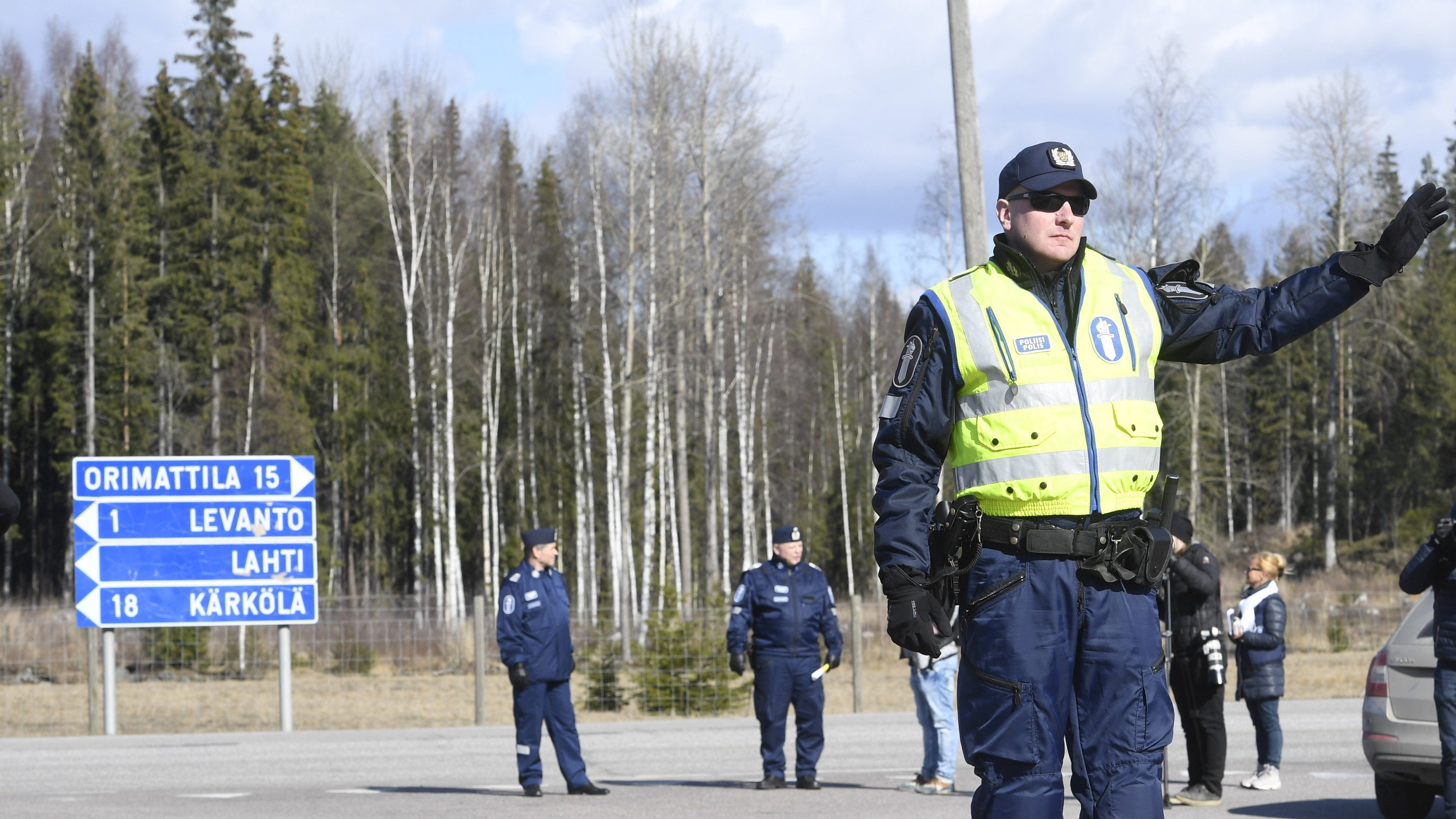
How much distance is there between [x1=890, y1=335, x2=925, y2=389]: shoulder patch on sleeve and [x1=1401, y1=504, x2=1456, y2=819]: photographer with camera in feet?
13.8

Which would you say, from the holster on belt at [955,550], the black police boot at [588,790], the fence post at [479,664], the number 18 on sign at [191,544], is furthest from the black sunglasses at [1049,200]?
the fence post at [479,664]

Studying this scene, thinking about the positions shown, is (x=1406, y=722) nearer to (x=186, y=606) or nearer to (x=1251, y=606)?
(x=1251, y=606)

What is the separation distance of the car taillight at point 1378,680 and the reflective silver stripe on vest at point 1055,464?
4979mm

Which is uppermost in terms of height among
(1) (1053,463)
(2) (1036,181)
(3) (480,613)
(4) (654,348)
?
(4) (654,348)

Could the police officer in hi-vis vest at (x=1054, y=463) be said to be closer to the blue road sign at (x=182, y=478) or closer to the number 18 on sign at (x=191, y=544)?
the number 18 on sign at (x=191, y=544)

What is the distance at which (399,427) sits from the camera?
145ft

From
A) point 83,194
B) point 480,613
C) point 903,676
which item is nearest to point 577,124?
point 83,194

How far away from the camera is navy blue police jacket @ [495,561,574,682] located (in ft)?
36.4

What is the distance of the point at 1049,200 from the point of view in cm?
433

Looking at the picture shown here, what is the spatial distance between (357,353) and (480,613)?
97.2ft

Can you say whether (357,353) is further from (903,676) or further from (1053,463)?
(1053,463)

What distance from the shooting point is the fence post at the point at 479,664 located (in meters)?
16.6

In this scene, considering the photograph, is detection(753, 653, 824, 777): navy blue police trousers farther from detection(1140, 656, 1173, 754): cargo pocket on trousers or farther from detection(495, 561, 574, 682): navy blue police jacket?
detection(1140, 656, 1173, 754): cargo pocket on trousers

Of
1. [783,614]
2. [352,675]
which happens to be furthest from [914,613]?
[352,675]
